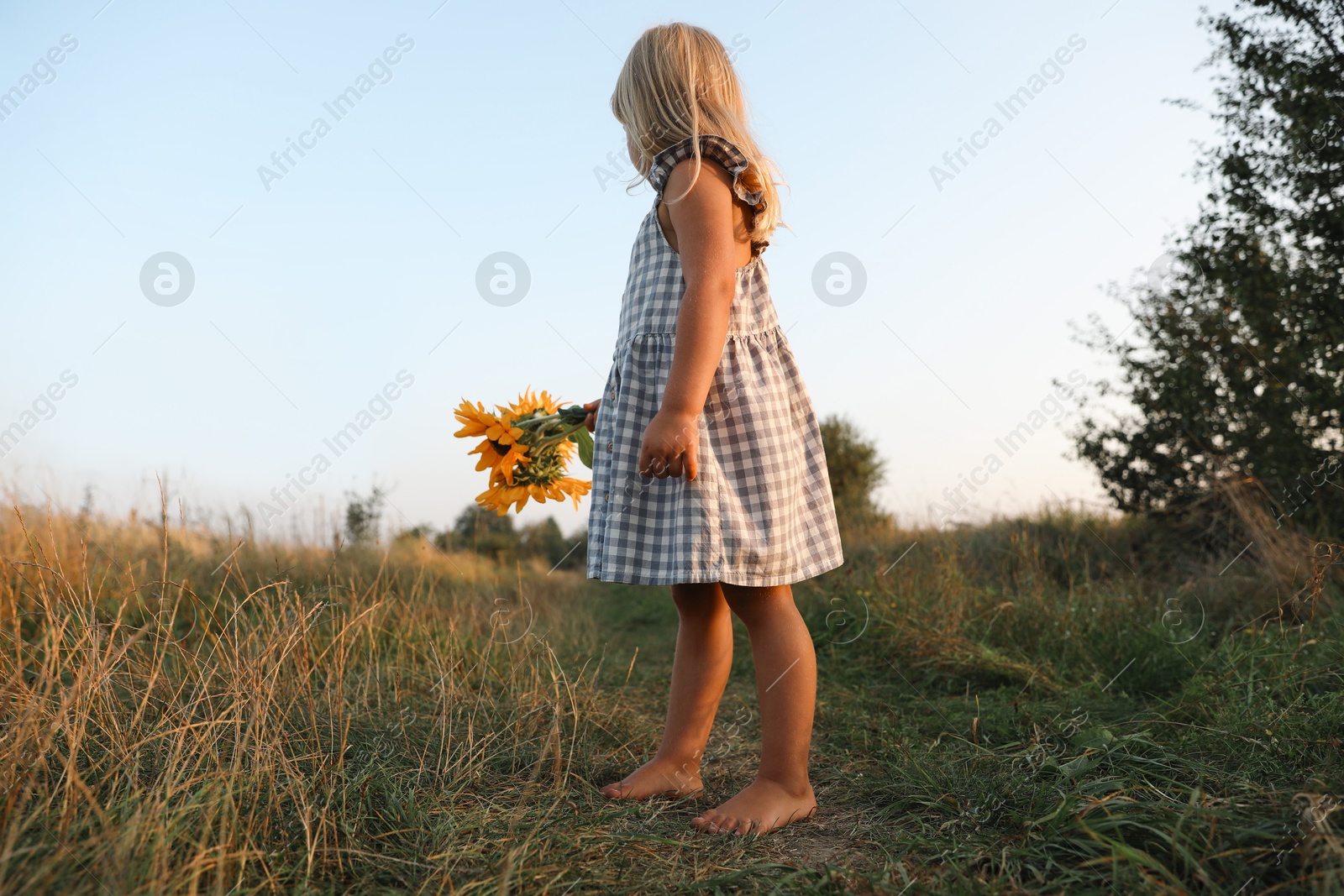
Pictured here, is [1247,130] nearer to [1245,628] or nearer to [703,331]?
→ [1245,628]

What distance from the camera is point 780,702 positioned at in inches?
75.9

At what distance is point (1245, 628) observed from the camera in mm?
2912

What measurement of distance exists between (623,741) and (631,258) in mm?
1356

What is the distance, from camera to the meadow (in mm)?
1340

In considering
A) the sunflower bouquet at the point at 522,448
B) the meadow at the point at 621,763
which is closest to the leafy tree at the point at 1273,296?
the meadow at the point at 621,763

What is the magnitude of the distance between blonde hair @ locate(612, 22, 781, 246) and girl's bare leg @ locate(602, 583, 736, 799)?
902mm

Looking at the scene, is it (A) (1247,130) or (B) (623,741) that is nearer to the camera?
(B) (623,741)

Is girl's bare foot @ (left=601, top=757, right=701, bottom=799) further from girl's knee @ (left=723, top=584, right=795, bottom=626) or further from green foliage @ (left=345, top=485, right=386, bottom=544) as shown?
green foliage @ (left=345, top=485, right=386, bottom=544)

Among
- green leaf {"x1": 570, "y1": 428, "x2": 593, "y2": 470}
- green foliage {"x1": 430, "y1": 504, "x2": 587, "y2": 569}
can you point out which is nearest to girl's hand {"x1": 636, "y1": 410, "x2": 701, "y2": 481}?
green leaf {"x1": 570, "y1": 428, "x2": 593, "y2": 470}

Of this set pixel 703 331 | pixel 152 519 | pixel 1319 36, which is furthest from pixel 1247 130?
pixel 152 519

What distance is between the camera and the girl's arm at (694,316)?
5.98 feet

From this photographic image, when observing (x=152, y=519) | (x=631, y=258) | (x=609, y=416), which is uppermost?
(x=152, y=519)

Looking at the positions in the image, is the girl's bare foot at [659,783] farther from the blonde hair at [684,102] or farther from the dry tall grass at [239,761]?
the blonde hair at [684,102]

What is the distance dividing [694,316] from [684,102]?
1.95 feet
